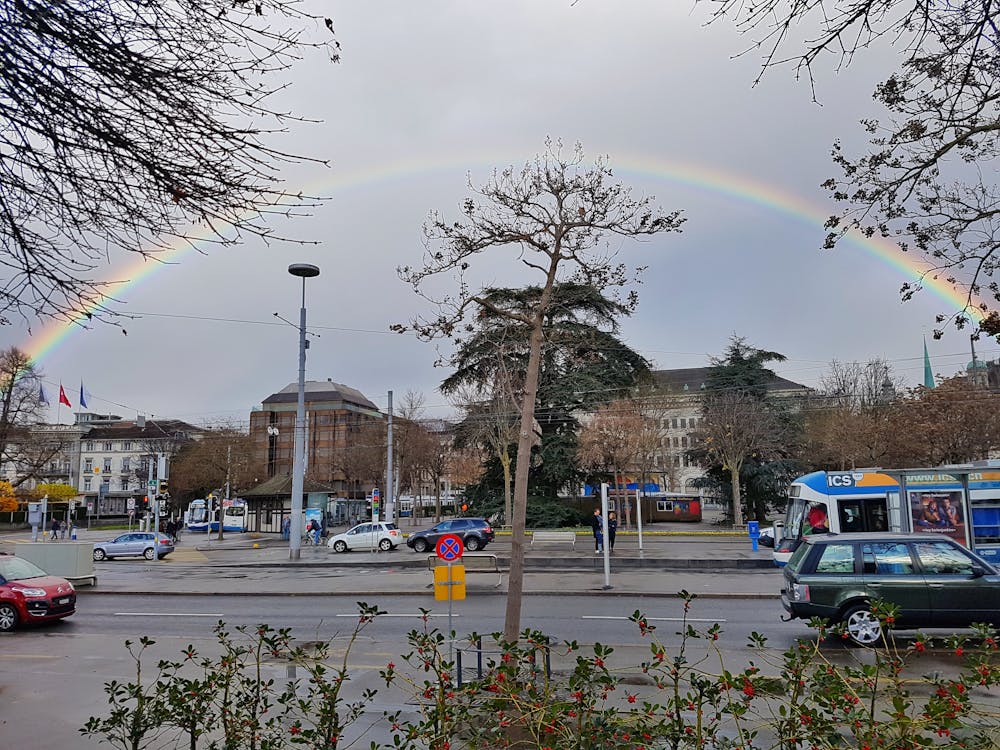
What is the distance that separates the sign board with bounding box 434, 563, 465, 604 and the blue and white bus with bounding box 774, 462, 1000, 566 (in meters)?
12.5

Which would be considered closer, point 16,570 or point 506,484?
point 16,570

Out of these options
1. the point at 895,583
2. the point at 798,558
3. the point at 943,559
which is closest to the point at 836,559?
the point at 798,558

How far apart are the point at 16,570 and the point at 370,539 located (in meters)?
20.6

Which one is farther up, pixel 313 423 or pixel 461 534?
pixel 313 423

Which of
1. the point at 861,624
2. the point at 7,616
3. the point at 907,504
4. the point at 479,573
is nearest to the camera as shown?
the point at 861,624

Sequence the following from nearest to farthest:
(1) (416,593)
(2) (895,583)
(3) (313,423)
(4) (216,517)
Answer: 1. (2) (895,583)
2. (1) (416,593)
3. (4) (216,517)
4. (3) (313,423)

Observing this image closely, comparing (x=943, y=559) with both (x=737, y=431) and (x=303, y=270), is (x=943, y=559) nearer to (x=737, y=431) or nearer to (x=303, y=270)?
(x=303, y=270)

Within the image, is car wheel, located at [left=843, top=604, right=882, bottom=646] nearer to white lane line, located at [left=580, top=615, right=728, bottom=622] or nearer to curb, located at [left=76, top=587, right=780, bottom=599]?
white lane line, located at [left=580, top=615, right=728, bottom=622]

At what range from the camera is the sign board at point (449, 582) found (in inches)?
432

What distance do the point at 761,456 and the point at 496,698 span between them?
158 feet

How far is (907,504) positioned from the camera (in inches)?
789

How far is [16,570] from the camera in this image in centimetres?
1647

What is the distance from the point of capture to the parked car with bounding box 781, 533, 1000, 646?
11.2m

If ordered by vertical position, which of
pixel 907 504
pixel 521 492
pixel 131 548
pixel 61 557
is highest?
pixel 521 492
